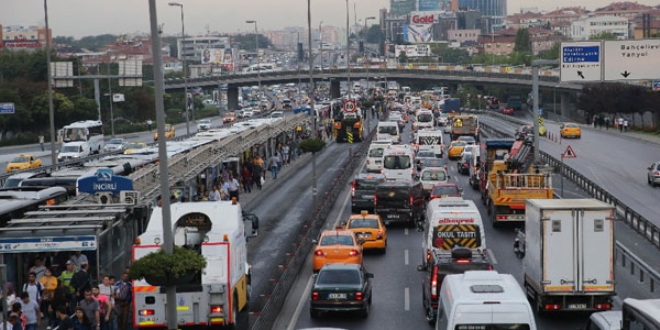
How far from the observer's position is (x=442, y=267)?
74.3 feet

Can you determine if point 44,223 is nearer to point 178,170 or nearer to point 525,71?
point 178,170

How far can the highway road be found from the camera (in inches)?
926

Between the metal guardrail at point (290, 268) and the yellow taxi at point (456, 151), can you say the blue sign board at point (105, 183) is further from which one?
the yellow taxi at point (456, 151)

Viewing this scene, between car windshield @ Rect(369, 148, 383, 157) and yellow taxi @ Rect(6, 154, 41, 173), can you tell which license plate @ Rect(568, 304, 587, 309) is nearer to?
car windshield @ Rect(369, 148, 383, 157)

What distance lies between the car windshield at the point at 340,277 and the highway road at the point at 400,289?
93 cm

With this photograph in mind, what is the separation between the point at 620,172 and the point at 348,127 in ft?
105

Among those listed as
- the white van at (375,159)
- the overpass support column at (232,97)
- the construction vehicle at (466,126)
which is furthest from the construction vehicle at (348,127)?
the overpass support column at (232,97)

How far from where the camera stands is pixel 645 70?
49.4 m

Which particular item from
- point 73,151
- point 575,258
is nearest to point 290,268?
point 575,258

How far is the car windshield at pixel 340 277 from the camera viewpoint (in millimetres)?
23891

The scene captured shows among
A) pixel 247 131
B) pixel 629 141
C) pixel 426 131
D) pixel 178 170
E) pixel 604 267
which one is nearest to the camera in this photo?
pixel 604 267

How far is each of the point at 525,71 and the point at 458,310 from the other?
415ft

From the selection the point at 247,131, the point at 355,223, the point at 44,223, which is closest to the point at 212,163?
the point at 355,223

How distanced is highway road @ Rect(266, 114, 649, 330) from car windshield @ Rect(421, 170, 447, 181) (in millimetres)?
8354
